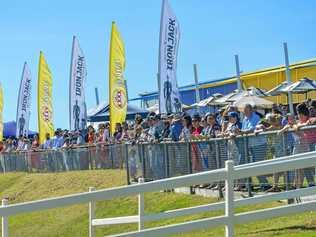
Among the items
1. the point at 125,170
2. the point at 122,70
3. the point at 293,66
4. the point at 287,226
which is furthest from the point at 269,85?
the point at 287,226

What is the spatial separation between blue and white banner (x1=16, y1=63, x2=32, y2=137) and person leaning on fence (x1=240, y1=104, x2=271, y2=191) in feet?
86.8

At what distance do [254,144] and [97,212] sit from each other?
6902 mm

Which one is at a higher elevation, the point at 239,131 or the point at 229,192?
the point at 239,131

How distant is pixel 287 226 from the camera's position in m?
12.0

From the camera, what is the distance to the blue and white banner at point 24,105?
41031 millimetres

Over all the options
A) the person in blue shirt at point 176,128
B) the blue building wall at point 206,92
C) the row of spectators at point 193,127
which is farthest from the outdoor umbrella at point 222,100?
the person in blue shirt at point 176,128

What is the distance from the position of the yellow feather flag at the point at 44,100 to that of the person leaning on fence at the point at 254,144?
2106cm

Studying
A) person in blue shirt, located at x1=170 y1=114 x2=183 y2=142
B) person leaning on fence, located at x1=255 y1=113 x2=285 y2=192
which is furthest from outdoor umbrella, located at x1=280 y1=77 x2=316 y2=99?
person leaning on fence, located at x1=255 y1=113 x2=285 y2=192

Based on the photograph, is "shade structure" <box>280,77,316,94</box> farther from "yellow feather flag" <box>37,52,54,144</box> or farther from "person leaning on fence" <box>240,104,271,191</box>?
"yellow feather flag" <box>37,52,54,144</box>

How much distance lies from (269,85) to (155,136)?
657 inches

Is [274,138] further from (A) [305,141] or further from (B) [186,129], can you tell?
(B) [186,129]

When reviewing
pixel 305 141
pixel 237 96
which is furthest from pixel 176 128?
pixel 237 96

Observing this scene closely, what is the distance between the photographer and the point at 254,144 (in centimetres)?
1529

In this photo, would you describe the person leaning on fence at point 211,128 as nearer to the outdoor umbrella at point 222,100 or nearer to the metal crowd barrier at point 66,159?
the metal crowd barrier at point 66,159
